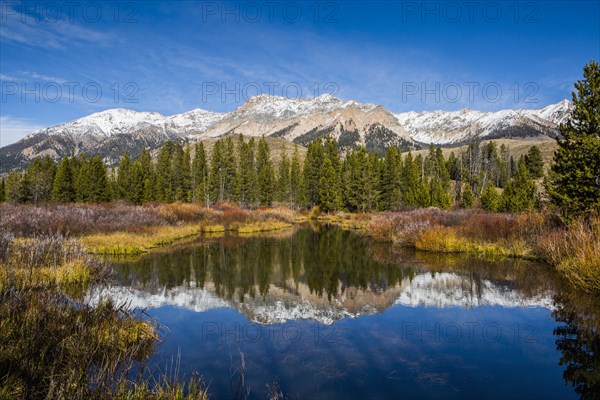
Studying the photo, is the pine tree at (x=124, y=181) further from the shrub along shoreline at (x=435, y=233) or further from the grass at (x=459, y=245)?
the grass at (x=459, y=245)

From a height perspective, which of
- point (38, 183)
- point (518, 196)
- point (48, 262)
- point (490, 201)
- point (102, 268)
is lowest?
point (102, 268)

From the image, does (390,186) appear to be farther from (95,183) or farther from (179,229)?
(95,183)

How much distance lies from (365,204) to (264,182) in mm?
21368

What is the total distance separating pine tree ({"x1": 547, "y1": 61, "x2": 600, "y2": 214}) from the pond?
362 centimetres

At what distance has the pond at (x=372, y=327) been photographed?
7625 millimetres

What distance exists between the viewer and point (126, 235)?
2627 centimetres

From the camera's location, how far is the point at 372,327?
11281 millimetres

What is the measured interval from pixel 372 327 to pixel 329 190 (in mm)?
62356

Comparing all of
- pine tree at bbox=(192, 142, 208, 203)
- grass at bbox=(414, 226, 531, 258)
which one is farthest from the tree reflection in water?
pine tree at bbox=(192, 142, 208, 203)

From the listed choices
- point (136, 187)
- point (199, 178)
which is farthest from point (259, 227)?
point (199, 178)

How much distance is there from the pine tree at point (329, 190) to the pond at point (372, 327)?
50.9m

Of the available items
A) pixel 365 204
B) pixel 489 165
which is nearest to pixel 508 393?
pixel 365 204

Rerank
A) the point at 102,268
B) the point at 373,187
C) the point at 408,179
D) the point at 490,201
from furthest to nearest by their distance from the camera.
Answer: the point at 408,179 < the point at 373,187 < the point at 490,201 < the point at 102,268

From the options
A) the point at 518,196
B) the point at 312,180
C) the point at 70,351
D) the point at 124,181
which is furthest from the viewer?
the point at 312,180
